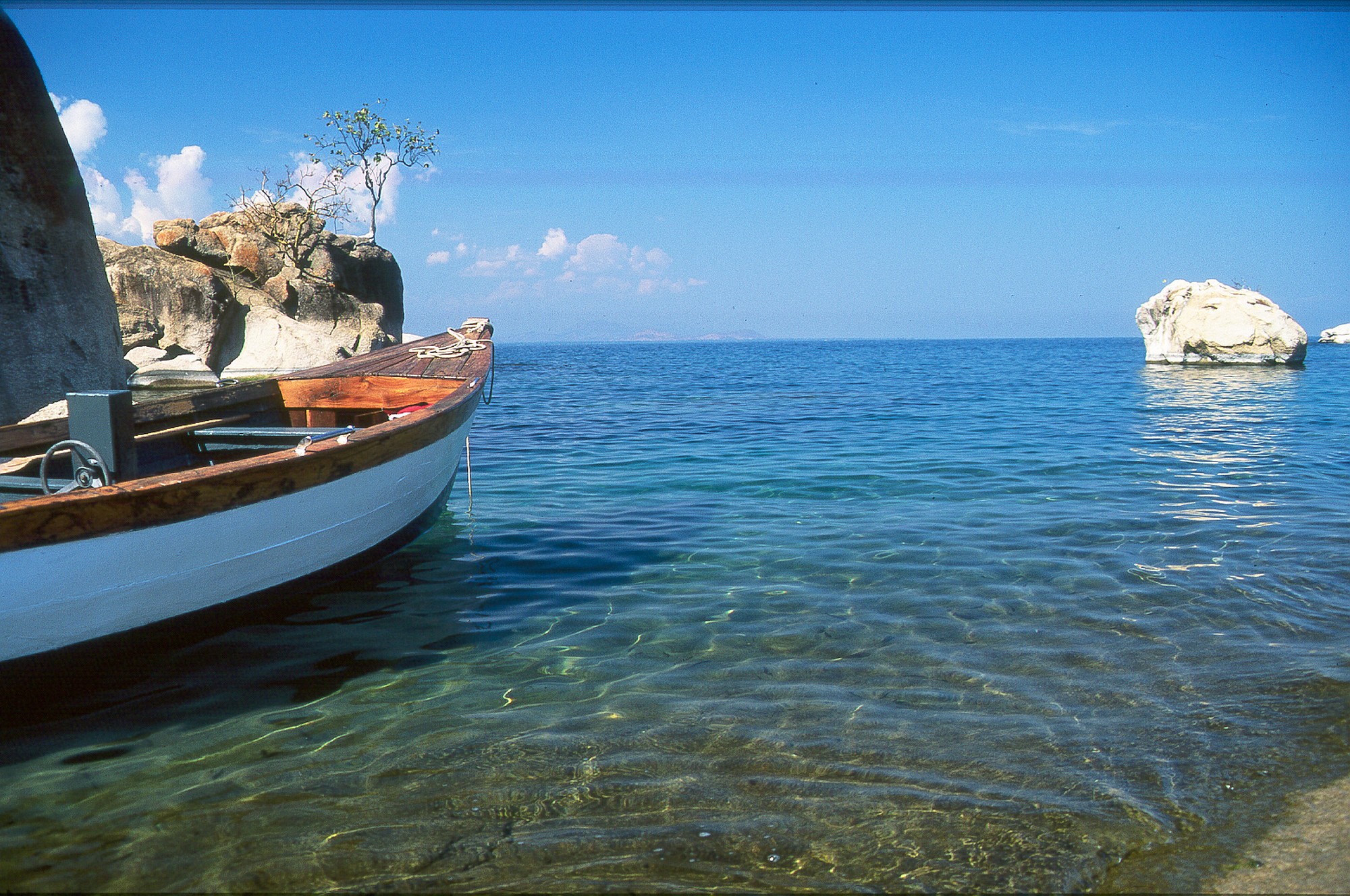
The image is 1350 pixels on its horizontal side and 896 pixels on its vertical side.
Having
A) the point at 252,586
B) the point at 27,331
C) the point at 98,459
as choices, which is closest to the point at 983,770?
the point at 252,586

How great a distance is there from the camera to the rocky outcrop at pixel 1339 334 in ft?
294

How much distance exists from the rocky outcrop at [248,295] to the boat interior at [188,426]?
2490cm

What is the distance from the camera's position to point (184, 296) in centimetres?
3005

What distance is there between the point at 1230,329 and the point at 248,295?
42035mm

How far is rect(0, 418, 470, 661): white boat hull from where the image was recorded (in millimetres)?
3766

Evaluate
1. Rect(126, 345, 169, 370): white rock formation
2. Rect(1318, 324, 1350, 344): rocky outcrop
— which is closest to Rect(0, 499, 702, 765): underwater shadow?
Rect(126, 345, 169, 370): white rock formation

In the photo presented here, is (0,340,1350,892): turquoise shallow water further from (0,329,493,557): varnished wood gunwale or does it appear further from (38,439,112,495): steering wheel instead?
(38,439,112,495): steering wheel

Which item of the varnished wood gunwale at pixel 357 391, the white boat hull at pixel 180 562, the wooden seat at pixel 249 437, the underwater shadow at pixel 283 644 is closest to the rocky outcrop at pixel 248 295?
the varnished wood gunwale at pixel 357 391

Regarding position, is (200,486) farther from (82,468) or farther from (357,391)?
(357,391)

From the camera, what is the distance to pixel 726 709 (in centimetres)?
416

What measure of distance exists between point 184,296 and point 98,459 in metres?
30.1

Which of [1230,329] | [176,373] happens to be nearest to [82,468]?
[176,373]

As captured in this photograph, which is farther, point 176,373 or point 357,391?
point 176,373

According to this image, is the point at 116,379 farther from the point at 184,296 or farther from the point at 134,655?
the point at 184,296
